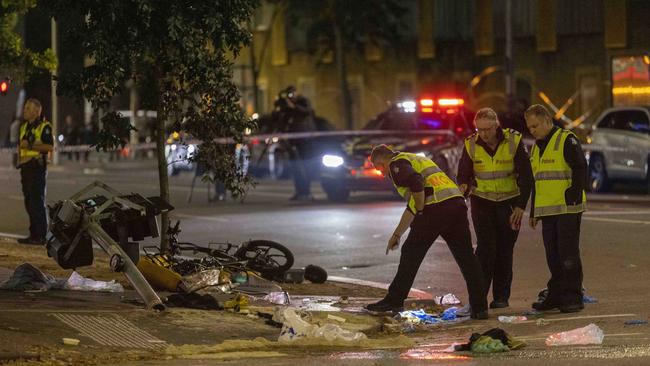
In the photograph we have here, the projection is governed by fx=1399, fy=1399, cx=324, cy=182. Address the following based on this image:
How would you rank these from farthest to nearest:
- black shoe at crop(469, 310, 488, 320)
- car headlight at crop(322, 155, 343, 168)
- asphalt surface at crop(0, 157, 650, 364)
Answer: car headlight at crop(322, 155, 343, 168), black shoe at crop(469, 310, 488, 320), asphalt surface at crop(0, 157, 650, 364)

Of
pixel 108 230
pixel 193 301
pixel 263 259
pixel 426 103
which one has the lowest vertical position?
pixel 193 301

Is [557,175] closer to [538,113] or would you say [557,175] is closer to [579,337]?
[538,113]

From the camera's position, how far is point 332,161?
24828 mm

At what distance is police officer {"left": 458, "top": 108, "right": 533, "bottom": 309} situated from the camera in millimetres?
12133

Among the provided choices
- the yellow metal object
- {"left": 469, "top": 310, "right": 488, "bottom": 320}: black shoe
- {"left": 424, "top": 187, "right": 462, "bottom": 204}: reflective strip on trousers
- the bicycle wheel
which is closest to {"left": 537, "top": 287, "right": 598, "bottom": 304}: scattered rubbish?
Result: {"left": 469, "top": 310, "right": 488, "bottom": 320}: black shoe

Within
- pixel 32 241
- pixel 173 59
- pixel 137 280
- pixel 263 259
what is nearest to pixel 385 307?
pixel 137 280

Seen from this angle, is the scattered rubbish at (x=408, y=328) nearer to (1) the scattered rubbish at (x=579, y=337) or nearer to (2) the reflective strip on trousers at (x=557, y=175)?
(1) the scattered rubbish at (x=579, y=337)

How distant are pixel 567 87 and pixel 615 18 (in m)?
2.83

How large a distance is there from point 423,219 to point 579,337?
2.10 m

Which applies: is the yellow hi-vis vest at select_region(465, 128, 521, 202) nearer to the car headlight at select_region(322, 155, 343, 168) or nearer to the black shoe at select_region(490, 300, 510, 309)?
the black shoe at select_region(490, 300, 510, 309)

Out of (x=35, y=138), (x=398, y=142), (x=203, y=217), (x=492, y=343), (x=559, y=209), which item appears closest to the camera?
(x=492, y=343)

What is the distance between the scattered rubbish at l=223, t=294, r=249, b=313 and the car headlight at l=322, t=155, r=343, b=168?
41.3ft

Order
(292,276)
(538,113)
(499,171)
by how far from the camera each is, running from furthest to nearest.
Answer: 1. (292,276)
2. (499,171)
3. (538,113)

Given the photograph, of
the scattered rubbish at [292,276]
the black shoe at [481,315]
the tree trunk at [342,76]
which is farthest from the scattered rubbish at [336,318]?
the tree trunk at [342,76]
